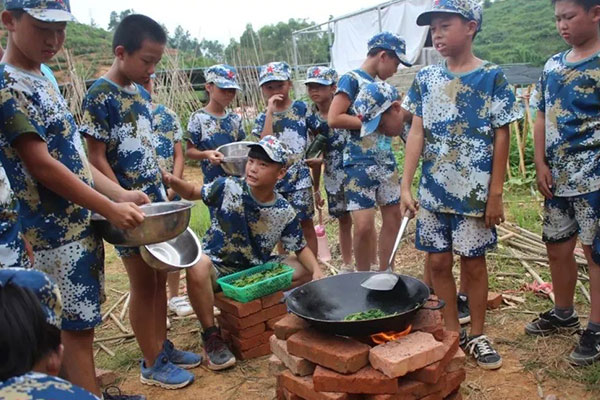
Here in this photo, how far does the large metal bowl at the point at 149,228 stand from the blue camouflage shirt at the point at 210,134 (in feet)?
6.60

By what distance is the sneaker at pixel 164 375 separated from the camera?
10.1ft

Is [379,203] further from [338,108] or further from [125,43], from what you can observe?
[125,43]

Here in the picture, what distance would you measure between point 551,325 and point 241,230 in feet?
6.86

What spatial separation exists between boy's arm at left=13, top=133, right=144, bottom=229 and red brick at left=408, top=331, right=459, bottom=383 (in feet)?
4.54

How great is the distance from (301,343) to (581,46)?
2262 mm

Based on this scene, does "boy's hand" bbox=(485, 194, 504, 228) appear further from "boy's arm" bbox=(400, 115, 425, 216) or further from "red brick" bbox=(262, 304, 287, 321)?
"red brick" bbox=(262, 304, 287, 321)

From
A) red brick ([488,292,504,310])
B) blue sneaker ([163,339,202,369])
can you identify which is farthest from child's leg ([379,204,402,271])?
blue sneaker ([163,339,202,369])

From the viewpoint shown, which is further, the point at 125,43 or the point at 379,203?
the point at 379,203

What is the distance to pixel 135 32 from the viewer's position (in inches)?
105

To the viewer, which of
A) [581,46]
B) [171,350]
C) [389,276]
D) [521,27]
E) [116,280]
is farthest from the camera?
[521,27]

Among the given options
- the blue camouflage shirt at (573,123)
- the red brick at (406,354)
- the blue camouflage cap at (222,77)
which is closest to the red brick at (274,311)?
the red brick at (406,354)

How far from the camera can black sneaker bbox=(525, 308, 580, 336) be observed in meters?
3.34

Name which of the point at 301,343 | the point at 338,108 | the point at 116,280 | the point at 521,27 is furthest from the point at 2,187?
the point at 521,27

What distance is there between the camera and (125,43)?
2703 mm
